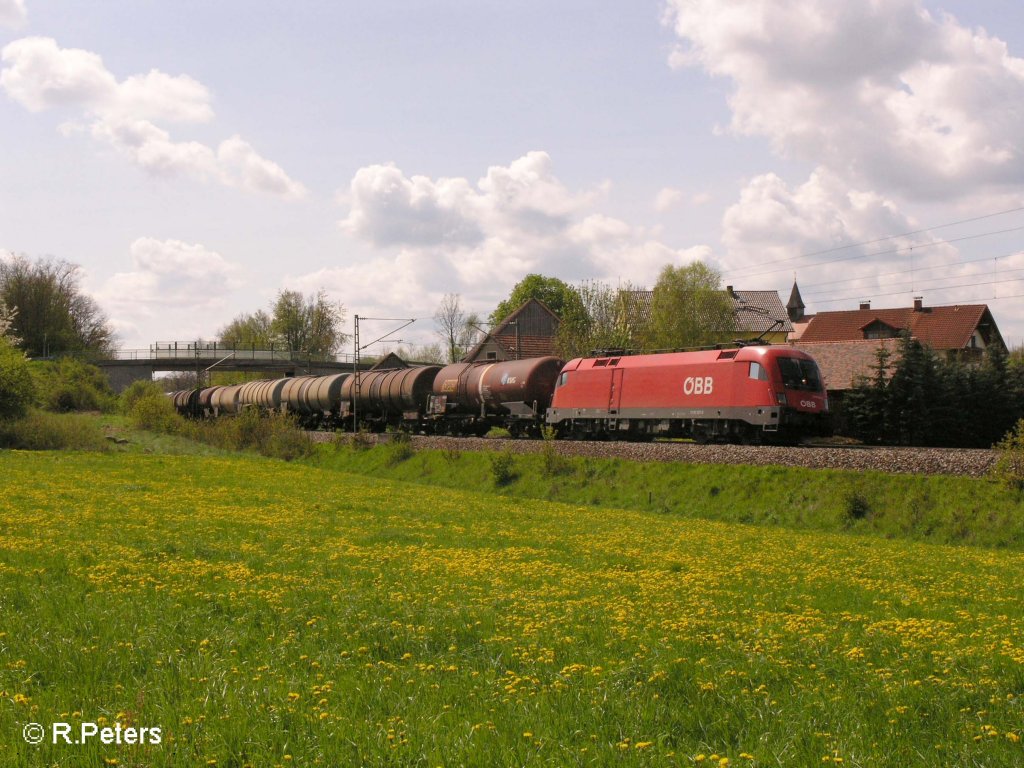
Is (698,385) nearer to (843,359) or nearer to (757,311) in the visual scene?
(843,359)

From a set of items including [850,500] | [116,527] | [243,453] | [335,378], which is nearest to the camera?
[116,527]

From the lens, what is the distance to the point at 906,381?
41500 millimetres

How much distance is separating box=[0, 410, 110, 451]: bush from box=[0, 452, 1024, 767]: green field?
1222 inches

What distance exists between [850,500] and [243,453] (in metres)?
34.9

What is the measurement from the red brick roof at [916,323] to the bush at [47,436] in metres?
50.5

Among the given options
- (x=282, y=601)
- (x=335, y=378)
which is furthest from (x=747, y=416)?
(x=335, y=378)

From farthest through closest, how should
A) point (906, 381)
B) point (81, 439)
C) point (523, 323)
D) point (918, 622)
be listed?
point (523, 323) < point (81, 439) < point (906, 381) < point (918, 622)

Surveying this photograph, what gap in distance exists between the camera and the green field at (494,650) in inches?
239

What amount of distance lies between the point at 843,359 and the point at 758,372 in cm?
2348

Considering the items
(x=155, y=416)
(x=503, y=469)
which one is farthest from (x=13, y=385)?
(x=503, y=469)

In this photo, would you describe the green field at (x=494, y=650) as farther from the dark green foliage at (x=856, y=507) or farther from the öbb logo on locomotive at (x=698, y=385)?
the öbb logo on locomotive at (x=698, y=385)

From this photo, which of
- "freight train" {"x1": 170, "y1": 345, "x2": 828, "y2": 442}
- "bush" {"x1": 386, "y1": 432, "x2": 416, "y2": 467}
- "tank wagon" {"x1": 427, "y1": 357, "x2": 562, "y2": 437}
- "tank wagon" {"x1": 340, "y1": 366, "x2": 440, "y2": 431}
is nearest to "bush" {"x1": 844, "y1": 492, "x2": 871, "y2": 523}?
"freight train" {"x1": 170, "y1": 345, "x2": 828, "y2": 442}

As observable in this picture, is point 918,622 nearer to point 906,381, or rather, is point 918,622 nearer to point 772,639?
point 772,639

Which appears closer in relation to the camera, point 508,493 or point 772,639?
point 772,639
